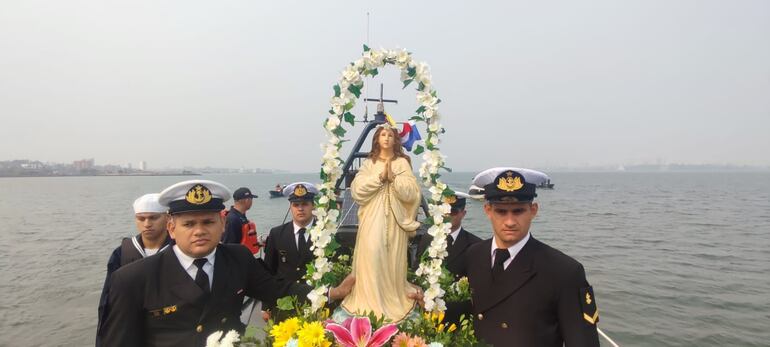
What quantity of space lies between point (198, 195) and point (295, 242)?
326cm

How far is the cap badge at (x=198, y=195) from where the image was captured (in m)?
3.00

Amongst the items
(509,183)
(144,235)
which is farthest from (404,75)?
(144,235)

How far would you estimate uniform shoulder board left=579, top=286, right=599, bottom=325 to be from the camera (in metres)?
2.66

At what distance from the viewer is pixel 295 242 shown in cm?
614

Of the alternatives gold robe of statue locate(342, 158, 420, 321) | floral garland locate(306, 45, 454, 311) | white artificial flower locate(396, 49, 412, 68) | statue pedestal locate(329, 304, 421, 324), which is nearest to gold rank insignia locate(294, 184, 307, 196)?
floral garland locate(306, 45, 454, 311)

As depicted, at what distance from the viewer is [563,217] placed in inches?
1383

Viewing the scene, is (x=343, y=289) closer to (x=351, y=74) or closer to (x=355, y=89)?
(x=355, y=89)

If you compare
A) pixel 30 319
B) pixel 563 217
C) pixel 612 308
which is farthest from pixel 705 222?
pixel 30 319

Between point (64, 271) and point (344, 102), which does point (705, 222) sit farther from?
point (64, 271)

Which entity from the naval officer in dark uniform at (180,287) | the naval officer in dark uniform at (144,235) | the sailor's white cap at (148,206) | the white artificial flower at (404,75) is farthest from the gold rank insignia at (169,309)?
the white artificial flower at (404,75)

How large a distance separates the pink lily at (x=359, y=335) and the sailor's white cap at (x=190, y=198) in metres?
1.39

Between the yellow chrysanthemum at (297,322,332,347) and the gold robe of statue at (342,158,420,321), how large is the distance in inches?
44.7

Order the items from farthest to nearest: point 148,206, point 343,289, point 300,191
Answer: point 300,191 < point 148,206 < point 343,289

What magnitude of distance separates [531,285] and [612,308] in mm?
11517
